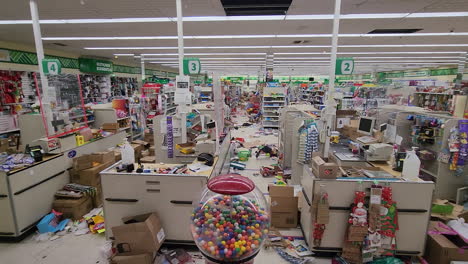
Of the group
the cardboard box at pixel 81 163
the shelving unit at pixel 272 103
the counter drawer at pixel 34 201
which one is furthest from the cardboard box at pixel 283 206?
the shelving unit at pixel 272 103

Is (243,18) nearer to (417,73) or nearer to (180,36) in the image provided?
(180,36)

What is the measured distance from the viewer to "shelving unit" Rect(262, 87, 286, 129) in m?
11.6

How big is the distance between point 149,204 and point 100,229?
1.16m

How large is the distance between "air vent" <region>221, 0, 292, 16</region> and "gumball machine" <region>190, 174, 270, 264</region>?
13.1ft

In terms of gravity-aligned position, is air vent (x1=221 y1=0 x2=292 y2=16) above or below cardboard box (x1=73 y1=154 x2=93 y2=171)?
above

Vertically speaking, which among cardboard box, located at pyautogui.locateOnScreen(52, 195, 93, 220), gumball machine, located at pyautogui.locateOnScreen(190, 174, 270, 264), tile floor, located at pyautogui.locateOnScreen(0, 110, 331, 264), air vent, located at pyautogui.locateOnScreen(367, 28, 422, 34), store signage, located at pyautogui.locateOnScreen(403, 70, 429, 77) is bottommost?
tile floor, located at pyautogui.locateOnScreen(0, 110, 331, 264)

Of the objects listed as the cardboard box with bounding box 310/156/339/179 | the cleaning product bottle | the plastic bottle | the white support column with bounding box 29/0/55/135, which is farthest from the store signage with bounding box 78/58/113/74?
the cleaning product bottle

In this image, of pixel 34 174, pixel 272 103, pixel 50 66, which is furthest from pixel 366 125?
pixel 272 103

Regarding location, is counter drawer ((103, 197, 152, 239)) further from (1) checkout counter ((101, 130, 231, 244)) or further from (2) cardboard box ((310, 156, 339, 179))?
(2) cardboard box ((310, 156, 339, 179))

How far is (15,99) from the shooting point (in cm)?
793

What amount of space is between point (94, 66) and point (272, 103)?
9.18 metres

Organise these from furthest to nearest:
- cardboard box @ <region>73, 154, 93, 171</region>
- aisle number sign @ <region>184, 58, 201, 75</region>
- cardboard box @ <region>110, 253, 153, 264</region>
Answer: cardboard box @ <region>73, 154, 93, 171</region> < aisle number sign @ <region>184, 58, 201, 75</region> < cardboard box @ <region>110, 253, 153, 264</region>

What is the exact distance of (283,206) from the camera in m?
3.57

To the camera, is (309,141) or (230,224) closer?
(230,224)
